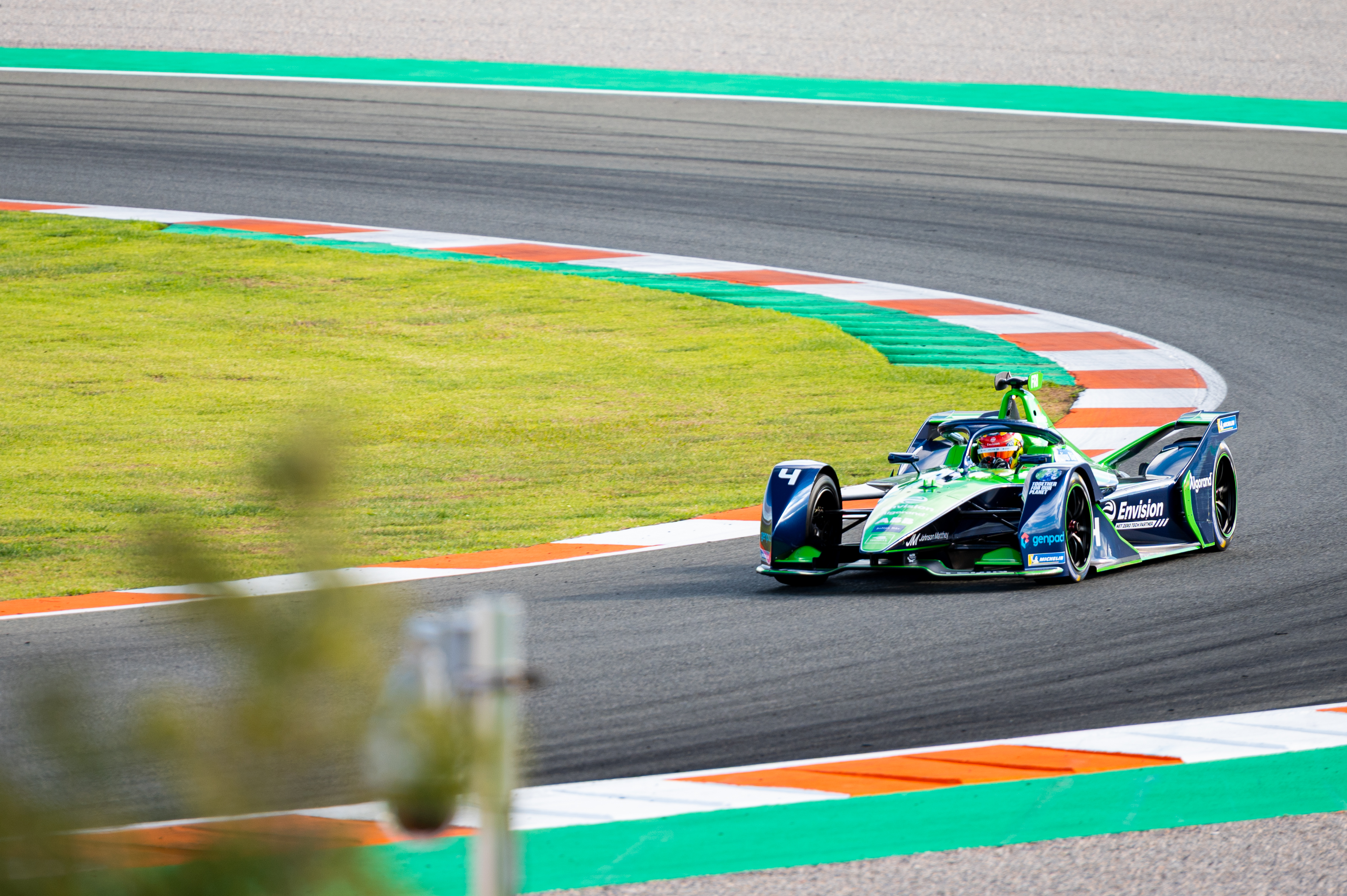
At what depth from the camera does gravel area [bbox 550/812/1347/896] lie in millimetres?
4094

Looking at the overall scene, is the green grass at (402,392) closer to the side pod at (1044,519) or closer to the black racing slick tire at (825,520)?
the black racing slick tire at (825,520)

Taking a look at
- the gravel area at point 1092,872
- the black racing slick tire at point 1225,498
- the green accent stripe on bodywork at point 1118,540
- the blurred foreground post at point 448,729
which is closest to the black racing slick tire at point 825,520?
the green accent stripe on bodywork at point 1118,540

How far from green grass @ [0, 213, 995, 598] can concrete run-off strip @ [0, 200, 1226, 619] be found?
274mm

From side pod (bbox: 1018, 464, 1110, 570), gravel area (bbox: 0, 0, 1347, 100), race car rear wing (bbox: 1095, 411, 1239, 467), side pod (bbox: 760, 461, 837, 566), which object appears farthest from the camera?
gravel area (bbox: 0, 0, 1347, 100)

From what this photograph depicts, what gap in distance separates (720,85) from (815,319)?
1060cm

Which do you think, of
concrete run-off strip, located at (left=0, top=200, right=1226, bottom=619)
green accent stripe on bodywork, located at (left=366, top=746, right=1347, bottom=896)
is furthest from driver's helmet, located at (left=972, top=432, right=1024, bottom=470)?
green accent stripe on bodywork, located at (left=366, top=746, right=1347, bottom=896)

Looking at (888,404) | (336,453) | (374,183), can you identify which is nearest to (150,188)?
(374,183)

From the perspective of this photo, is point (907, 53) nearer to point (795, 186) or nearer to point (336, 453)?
point (795, 186)

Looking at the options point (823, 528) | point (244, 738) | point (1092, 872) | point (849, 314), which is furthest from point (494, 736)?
point (849, 314)

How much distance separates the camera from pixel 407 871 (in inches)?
165

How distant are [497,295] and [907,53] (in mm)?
11748

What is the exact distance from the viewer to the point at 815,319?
50.3 ft

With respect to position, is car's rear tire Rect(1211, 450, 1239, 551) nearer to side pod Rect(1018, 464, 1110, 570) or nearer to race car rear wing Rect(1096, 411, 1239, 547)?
race car rear wing Rect(1096, 411, 1239, 547)

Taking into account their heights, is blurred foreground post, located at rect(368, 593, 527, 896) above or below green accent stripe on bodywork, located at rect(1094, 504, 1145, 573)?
above
